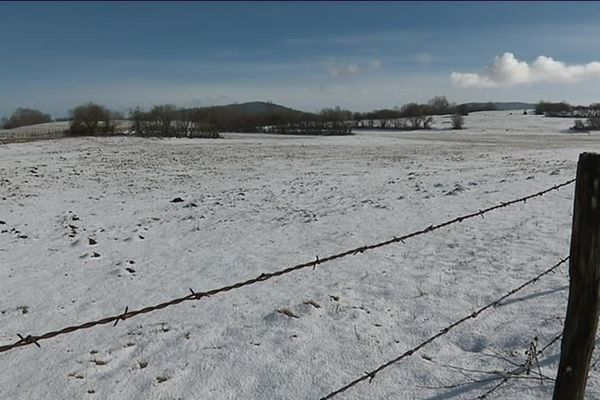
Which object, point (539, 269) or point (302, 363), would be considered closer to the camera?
point (302, 363)

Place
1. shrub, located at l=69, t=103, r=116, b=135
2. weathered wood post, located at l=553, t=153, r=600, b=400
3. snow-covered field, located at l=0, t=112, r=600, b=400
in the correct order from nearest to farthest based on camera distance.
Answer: weathered wood post, located at l=553, t=153, r=600, b=400 → snow-covered field, located at l=0, t=112, r=600, b=400 → shrub, located at l=69, t=103, r=116, b=135

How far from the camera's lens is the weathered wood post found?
2.18m

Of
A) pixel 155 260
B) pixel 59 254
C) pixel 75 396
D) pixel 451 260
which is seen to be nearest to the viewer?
pixel 75 396

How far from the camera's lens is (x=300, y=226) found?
36.6ft

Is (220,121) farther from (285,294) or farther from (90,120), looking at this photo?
(285,294)

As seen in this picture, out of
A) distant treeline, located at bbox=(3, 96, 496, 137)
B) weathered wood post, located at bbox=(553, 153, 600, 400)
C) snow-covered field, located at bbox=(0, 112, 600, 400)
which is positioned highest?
distant treeline, located at bbox=(3, 96, 496, 137)

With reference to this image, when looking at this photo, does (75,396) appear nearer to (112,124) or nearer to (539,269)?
(539,269)

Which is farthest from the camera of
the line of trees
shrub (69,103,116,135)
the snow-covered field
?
the line of trees

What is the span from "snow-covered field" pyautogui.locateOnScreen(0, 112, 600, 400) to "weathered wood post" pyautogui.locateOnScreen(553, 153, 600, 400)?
147 cm

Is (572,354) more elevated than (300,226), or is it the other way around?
(572,354)

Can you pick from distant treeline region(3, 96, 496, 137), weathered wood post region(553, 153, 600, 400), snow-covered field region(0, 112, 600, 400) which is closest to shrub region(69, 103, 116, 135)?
distant treeline region(3, 96, 496, 137)

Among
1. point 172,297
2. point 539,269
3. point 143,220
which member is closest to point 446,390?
point 539,269

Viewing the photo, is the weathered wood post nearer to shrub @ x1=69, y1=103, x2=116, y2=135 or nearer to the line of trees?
shrub @ x1=69, y1=103, x2=116, y2=135

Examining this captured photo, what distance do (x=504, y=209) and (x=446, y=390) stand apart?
7613 millimetres
